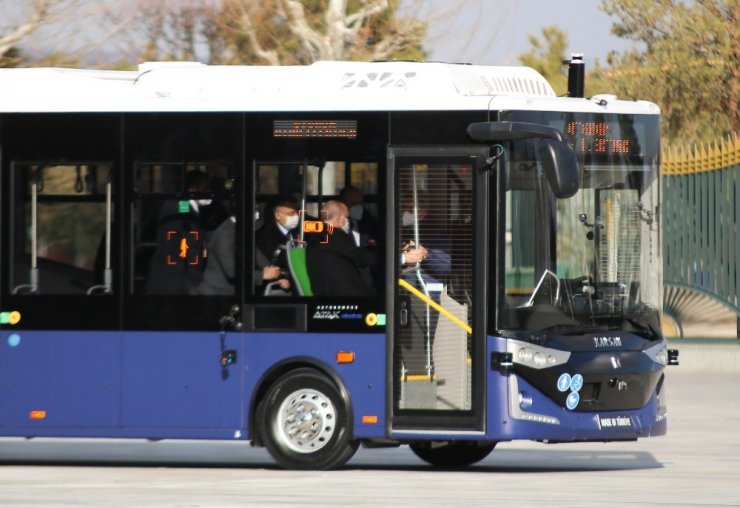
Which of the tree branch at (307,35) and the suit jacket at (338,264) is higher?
the tree branch at (307,35)

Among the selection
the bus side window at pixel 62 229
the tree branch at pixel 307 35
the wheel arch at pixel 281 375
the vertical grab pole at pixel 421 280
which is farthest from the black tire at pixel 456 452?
the tree branch at pixel 307 35

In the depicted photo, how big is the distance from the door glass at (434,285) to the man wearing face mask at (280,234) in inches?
32.2

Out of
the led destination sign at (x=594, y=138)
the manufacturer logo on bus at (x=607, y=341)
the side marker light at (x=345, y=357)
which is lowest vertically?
the side marker light at (x=345, y=357)

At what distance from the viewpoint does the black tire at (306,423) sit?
14.0 metres

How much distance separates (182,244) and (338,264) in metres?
1.17

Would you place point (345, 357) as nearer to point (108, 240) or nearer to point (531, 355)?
point (531, 355)

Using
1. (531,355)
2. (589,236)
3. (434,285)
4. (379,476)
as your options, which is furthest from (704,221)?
(379,476)

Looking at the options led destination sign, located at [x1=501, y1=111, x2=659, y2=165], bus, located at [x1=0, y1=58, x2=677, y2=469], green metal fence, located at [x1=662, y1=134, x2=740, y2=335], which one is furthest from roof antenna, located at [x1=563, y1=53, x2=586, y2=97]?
green metal fence, located at [x1=662, y1=134, x2=740, y2=335]

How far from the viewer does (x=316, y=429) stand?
14.2 meters

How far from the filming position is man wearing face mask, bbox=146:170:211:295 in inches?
560

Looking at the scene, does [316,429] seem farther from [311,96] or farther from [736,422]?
[736,422]

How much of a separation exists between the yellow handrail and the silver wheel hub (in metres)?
0.99

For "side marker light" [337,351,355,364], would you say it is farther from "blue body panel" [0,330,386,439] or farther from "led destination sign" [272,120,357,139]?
"led destination sign" [272,120,357,139]

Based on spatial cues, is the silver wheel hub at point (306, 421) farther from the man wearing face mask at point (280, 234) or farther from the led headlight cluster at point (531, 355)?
the led headlight cluster at point (531, 355)
